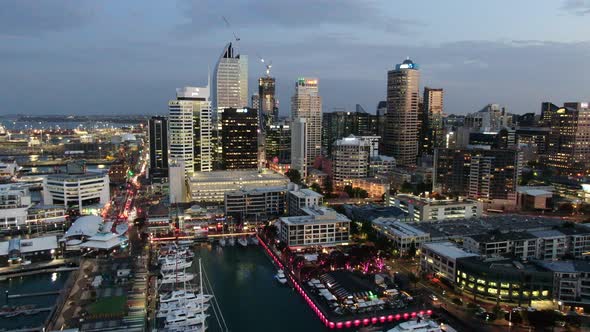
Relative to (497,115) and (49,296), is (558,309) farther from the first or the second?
(497,115)

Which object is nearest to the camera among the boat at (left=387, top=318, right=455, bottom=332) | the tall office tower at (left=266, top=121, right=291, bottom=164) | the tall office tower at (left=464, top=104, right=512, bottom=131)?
the boat at (left=387, top=318, right=455, bottom=332)

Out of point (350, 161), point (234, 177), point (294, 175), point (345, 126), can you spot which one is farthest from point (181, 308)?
point (345, 126)

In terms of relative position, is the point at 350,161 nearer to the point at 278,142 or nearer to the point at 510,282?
the point at 278,142

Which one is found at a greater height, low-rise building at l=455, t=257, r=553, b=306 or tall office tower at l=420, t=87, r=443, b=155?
tall office tower at l=420, t=87, r=443, b=155

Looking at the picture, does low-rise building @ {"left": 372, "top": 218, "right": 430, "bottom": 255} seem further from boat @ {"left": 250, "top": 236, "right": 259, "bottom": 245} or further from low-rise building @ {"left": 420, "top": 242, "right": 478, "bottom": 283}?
boat @ {"left": 250, "top": 236, "right": 259, "bottom": 245}

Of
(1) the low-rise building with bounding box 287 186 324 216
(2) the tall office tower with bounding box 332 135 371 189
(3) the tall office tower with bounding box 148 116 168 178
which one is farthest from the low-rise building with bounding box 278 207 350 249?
(3) the tall office tower with bounding box 148 116 168 178

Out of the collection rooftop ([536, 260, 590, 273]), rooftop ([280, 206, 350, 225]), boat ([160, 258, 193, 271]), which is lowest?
boat ([160, 258, 193, 271])
